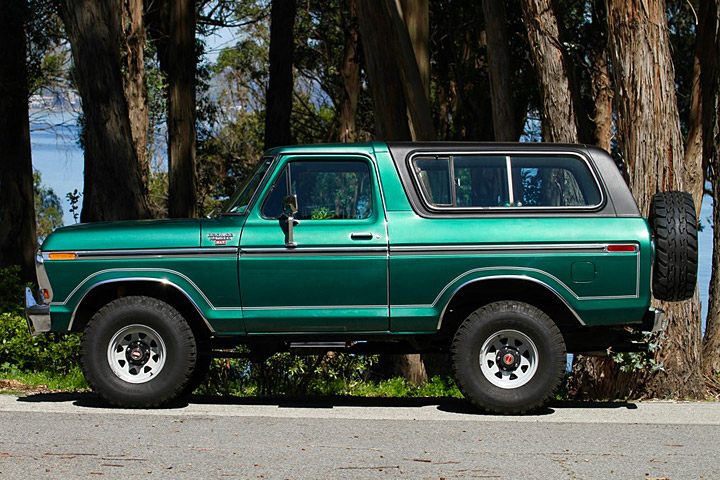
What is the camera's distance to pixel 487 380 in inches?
326

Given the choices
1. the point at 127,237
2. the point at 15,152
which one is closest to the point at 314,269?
the point at 127,237

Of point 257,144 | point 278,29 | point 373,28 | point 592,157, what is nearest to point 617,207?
point 592,157

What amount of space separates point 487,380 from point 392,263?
1205mm

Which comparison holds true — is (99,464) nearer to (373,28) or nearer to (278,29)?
(373,28)

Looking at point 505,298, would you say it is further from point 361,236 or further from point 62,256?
point 62,256

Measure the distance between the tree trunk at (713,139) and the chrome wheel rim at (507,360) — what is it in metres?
4.62

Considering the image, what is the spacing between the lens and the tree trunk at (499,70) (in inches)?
640

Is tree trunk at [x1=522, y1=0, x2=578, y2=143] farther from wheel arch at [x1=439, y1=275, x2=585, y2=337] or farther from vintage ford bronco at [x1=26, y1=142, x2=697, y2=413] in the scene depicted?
wheel arch at [x1=439, y1=275, x2=585, y2=337]

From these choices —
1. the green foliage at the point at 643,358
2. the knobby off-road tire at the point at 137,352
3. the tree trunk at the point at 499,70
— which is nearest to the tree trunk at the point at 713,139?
the green foliage at the point at 643,358

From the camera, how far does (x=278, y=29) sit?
21641 mm

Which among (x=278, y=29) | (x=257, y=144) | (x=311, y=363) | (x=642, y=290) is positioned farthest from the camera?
(x=257, y=144)

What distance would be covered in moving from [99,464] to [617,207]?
4.47m

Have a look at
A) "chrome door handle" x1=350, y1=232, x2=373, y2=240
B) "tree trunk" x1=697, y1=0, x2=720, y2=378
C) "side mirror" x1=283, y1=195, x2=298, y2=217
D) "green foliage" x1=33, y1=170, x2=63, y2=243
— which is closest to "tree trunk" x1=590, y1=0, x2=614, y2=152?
"tree trunk" x1=697, y1=0, x2=720, y2=378

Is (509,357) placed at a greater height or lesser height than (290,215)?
lesser
